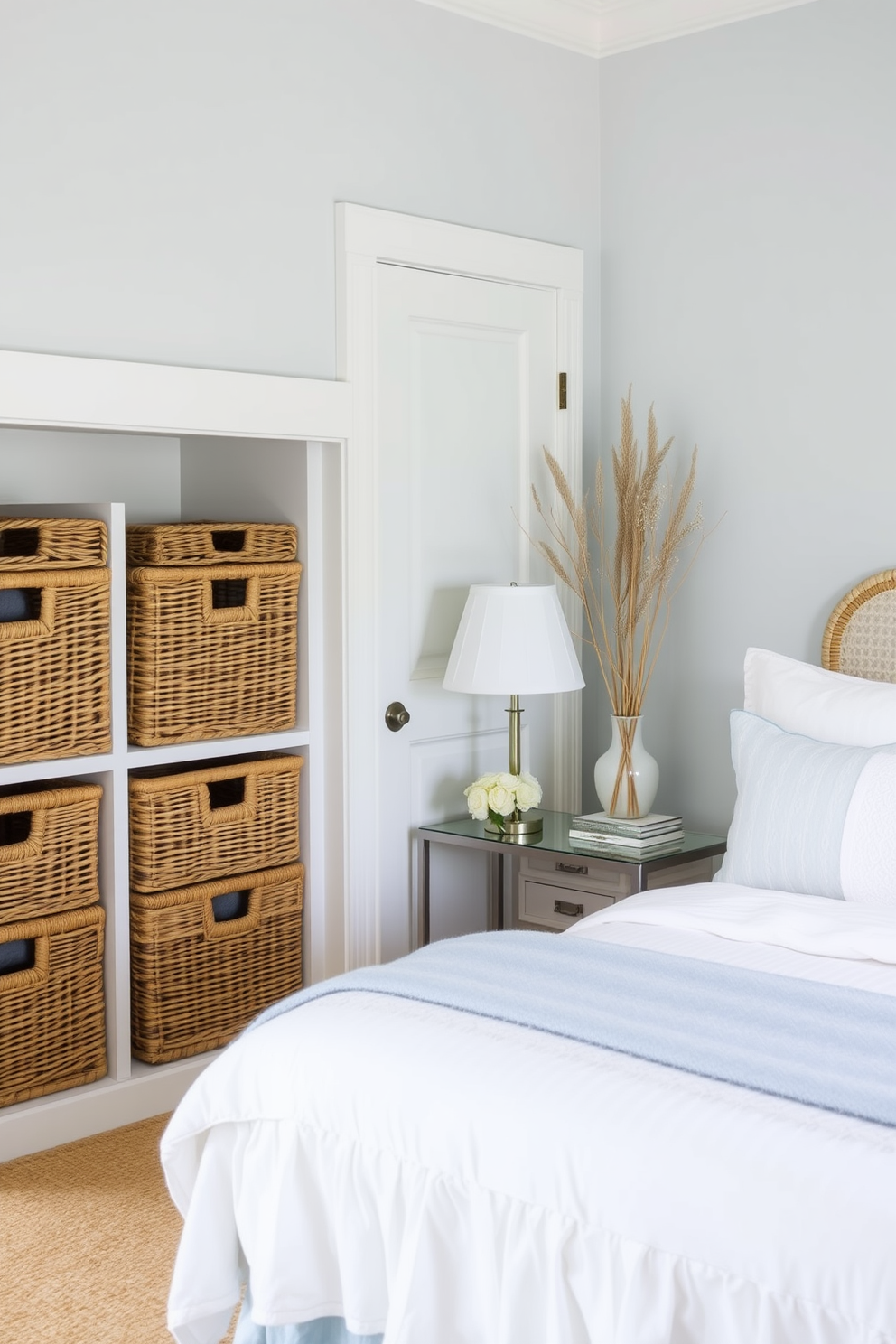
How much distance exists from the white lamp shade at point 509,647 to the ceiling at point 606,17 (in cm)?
152

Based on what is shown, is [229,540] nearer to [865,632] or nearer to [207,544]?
[207,544]

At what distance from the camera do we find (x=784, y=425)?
11.6 feet

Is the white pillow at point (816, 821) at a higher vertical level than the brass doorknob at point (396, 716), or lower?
lower

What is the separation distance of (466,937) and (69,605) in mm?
1162

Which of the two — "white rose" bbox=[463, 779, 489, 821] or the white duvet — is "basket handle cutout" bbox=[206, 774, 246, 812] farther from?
the white duvet

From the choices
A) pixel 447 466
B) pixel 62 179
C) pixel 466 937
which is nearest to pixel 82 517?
pixel 62 179

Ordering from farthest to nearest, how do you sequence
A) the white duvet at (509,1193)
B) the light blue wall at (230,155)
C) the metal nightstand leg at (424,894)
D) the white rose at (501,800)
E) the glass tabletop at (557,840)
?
the metal nightstand leg at (424,894)
the white rose at (501,800)
the glass tabletop at (557,840)
the light blue wall at (230,155)
the white duvet at (509,1193)

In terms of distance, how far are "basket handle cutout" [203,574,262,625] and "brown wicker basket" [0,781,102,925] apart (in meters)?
0.48

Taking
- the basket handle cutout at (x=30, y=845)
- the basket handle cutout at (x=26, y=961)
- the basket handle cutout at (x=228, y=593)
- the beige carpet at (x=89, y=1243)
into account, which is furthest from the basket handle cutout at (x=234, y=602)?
the beige carpet at (x=89, y=1243)

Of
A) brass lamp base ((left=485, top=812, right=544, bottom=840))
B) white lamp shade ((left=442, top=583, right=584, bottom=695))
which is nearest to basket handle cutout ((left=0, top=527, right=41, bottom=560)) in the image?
white lamp shade ((left=442, top=583, right=584, bottom=695))

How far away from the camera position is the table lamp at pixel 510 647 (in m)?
3.36

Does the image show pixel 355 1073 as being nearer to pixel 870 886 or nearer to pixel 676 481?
pixel 870 886

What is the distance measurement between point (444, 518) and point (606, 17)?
1485 mm

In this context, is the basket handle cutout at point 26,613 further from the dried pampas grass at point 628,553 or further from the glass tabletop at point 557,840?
the dried pampas grass at point 628,553
